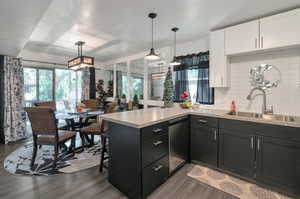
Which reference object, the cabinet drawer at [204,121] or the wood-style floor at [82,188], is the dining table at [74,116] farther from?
the cabinet drawer at [204,121]

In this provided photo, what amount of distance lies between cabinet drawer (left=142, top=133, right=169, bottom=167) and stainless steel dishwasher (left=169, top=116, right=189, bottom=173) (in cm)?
17

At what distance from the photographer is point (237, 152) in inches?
85.2

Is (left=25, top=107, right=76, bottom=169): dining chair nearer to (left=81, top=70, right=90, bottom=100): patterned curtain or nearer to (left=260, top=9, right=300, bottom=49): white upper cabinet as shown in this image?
(left=81, top=70, right=90, bottom=100): patterned curtain

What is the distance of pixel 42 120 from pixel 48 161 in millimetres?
859

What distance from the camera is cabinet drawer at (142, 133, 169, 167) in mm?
1699

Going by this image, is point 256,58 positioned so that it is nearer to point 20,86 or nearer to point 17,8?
point 17,8

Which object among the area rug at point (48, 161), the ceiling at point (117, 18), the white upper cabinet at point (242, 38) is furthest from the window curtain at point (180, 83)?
the area rug at point (48, 161)

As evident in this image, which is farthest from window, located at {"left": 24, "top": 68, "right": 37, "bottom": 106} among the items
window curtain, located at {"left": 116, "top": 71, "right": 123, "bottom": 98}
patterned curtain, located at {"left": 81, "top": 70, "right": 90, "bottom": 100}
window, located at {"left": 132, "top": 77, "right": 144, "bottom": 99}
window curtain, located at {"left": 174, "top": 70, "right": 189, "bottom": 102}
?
window curtain, located at {"left": 174, "top": 70, "right": 189, "bottom": 102}

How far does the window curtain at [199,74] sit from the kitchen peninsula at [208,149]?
0.91 metres

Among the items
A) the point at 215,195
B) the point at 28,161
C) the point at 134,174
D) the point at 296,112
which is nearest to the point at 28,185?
the point at 28,161

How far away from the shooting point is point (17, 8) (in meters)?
1.58

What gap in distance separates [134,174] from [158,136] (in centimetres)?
53

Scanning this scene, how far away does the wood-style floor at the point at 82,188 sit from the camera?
1828mm

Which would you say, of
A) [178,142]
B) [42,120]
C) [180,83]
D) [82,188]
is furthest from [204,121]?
[42,120]
